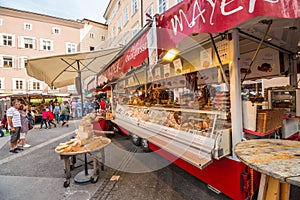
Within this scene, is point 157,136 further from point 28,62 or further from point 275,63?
point 28,62

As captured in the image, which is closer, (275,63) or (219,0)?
(219,0)

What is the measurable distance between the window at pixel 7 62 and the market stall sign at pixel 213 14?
25300 millimetres

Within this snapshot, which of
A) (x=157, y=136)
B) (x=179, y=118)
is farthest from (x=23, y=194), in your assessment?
(x=179, y=118)

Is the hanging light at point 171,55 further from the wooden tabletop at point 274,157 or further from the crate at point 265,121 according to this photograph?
the wooden tabletop at point 274,157

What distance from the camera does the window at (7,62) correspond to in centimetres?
1966

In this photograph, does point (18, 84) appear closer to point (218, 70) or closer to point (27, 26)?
point (27, 26)

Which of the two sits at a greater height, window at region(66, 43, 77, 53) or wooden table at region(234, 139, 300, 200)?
window at region(66, 43, 77, 53)

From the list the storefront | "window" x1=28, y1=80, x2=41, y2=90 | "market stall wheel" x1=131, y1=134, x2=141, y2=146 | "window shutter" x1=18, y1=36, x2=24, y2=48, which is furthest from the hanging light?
"window shutter" x1=18, y1=36, x2=24, y2=48

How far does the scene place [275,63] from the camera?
3666mm

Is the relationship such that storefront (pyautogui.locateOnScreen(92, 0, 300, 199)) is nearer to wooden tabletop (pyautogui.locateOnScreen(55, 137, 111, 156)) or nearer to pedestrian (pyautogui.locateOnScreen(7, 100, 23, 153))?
wooden tabletop (pyautogui.locateOnScreen(55, 137, 111, 156))

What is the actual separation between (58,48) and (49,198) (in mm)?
24785

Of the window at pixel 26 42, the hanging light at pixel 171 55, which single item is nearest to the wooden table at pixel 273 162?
the hanging light at pixel 171 55

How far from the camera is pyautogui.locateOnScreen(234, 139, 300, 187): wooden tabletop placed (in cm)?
110

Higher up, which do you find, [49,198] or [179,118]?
[179,118]
